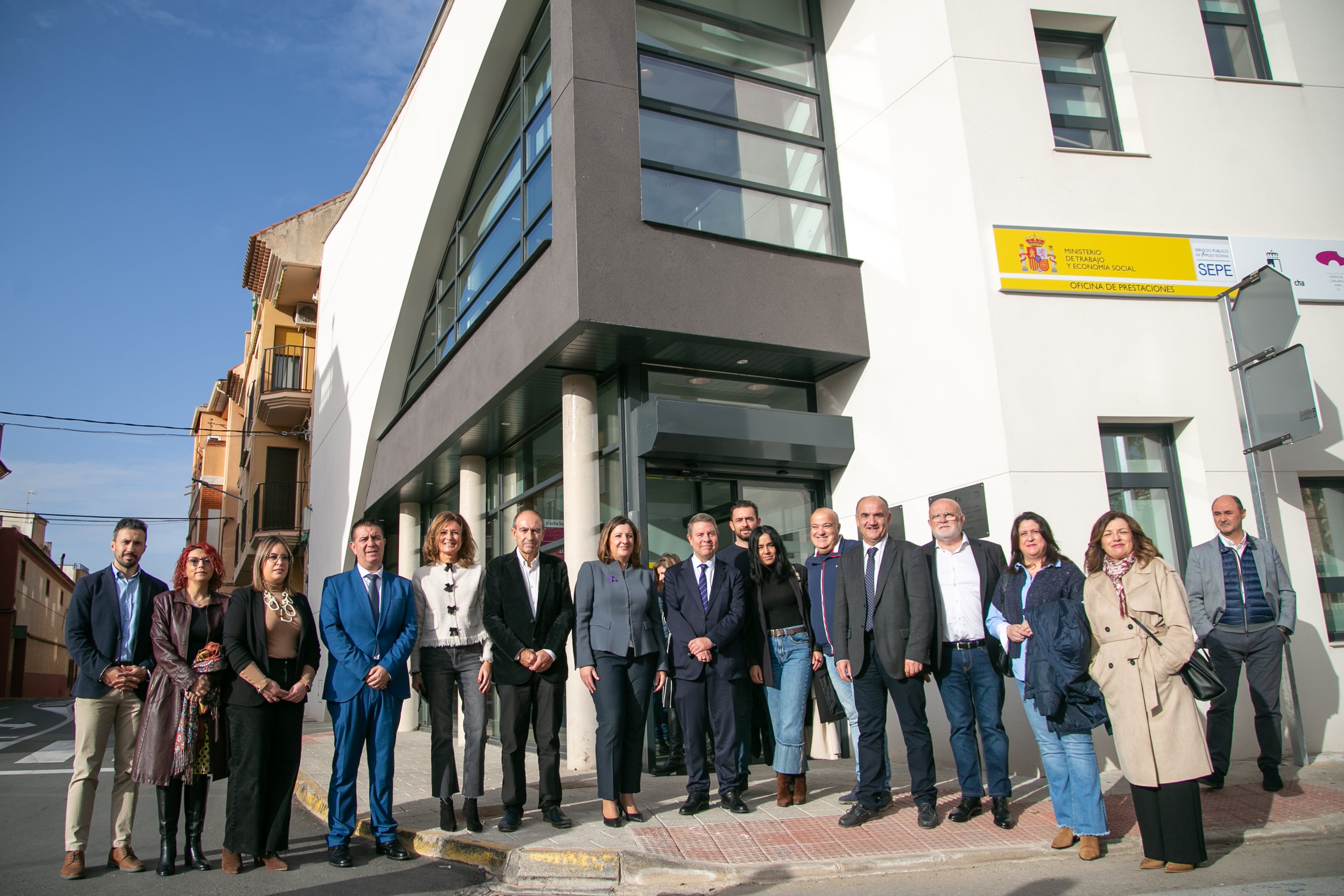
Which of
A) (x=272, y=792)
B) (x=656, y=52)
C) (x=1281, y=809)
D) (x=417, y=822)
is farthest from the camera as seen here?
(x=656, y=52)

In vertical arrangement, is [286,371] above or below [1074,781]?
above

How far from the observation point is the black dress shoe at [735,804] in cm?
569

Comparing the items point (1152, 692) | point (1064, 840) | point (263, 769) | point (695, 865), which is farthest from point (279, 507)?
point (1152, 692)

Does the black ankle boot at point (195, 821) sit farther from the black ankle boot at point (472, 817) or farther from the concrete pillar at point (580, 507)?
the concrete pillar at point (580, 507)

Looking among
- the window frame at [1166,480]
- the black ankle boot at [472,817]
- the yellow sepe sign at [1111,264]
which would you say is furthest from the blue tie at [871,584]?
the yellow sepe sign at [1111,264]

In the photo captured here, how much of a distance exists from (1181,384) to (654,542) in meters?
4.82

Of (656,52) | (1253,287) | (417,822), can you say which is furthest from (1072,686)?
(656,52)

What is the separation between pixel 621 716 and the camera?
5605 millimetres

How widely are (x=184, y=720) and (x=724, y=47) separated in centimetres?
817

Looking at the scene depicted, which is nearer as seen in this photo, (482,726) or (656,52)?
(482,726)

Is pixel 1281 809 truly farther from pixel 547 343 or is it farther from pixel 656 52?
pixel 656 52

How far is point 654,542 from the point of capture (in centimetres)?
864

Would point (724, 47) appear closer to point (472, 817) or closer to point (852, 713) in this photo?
point (852, 713)

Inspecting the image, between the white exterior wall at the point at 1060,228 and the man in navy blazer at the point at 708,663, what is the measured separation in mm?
2578
